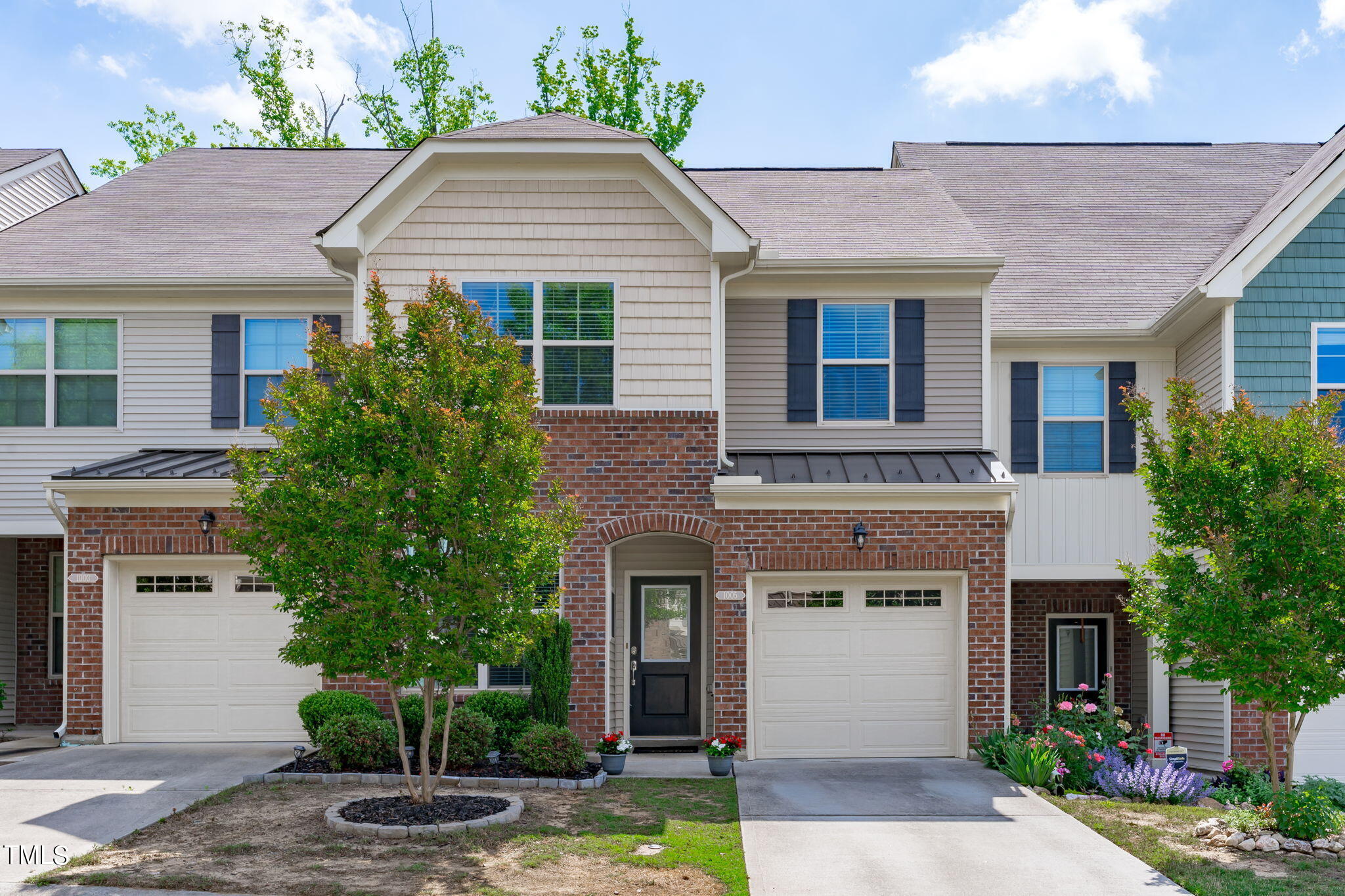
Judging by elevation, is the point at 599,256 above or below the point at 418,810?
above

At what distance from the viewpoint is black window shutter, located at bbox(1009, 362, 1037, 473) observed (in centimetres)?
1530

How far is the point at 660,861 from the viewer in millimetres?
8438

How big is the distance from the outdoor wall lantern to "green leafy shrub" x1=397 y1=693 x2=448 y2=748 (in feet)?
16.2

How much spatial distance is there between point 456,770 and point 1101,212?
43.5 feet

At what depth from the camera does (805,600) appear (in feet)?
44.5

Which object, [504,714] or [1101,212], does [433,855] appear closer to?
[504,714]

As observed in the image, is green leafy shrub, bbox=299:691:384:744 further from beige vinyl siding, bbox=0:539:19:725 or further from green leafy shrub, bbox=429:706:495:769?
beige vinyl siding, bbox=0:539:19:725

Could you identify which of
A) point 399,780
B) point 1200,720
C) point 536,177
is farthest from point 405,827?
point 1200,720

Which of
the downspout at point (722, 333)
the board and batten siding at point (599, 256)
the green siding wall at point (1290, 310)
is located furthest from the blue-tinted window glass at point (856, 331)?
the green siding wall at point (1290, 310)

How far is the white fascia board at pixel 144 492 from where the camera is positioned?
13305 millimetres

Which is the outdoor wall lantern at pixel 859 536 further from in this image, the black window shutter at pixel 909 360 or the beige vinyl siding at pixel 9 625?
the beige vinyl siding at pixel 9 625

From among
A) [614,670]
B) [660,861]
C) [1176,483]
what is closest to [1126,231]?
[1176,483]

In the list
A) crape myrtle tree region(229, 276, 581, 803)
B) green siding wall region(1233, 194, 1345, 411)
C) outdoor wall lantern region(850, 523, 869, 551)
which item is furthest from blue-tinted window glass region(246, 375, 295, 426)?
green siding wall region(1233, 194, 1345, 411)

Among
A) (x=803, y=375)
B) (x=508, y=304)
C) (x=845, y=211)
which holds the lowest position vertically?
(x=803, y=375)
